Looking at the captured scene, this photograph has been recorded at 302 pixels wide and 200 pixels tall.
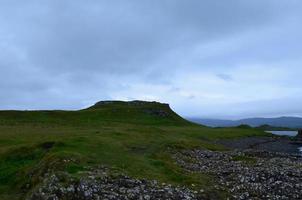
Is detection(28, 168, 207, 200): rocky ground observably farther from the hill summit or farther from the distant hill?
the hill summit

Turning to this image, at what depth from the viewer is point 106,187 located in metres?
31.9

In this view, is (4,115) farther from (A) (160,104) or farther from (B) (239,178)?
(B) (239,178)

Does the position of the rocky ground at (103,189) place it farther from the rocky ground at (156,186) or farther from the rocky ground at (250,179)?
the rocky ground at (250,179)

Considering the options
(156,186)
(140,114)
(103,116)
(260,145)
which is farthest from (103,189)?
(140,114)

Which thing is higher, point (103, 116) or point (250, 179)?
point (103, 116)

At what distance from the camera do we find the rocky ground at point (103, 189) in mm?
30294

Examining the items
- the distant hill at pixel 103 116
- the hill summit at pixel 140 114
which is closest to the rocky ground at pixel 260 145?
the distant hill at pixel 103 116

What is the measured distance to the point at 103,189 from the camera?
3136 centimetres

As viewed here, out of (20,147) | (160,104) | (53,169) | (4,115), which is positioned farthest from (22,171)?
(160,104)

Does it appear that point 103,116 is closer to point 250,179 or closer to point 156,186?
point 250,179

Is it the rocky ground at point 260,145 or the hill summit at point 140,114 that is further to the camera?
the hill summit at point 140,114

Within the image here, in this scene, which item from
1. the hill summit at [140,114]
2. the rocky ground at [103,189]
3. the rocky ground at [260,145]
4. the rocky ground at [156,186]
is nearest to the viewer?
the rocky ground at [103,189]

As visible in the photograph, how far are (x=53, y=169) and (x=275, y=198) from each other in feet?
62.1

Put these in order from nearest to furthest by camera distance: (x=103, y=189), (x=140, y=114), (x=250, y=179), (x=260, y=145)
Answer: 1. (x=103, y=189)
2. (x=250, y=179)
3. (x=260, y=145)
4. (x=140, y=114)
